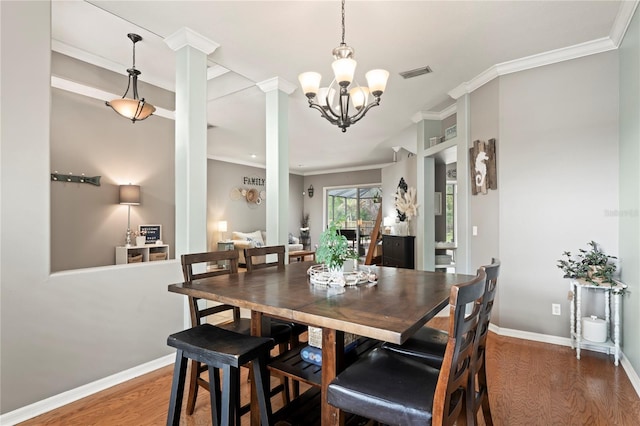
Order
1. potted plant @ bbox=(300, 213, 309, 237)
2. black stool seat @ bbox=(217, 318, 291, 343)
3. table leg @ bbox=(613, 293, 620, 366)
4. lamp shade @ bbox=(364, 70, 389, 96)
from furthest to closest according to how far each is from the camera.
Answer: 1. potted plant @ bbox=(300, 213, 309, 237)
2. table leg @ bbox=(613, 293, 620, 366)
3. lamp shade @ bbox=(364, 70, 389, 96)
4. black stool seat @ bbox=(217, 318, 291, 343)

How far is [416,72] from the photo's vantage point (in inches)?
141

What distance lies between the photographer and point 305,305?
1392mm

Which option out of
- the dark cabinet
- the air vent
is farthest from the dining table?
the dark cabinet

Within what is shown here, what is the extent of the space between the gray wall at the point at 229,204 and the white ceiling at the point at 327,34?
4234 mm

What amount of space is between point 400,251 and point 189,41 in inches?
183

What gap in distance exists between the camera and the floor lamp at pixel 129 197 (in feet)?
13.0

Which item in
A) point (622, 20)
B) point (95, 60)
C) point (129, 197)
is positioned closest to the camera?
point (622, 20)

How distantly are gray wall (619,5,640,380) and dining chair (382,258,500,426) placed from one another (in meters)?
1.65

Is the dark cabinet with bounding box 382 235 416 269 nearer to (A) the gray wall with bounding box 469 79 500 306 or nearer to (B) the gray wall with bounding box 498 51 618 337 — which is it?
(A) the gray wall with bounding box 469 79 500 306

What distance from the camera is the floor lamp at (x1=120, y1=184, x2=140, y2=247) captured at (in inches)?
156

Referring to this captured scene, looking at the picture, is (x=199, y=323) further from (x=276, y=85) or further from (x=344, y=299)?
(x=276, y=85)

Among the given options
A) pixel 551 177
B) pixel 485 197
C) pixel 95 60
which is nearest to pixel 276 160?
pixel 95 60

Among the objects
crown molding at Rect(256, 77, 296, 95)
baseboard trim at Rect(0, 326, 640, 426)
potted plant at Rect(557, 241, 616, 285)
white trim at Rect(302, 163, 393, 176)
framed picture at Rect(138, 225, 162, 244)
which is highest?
crown molding at Rect(256, 77, 296, 95)

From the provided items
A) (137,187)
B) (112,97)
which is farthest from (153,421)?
(112,97)
